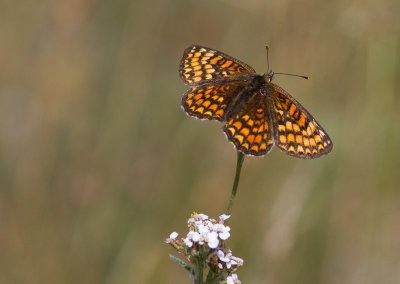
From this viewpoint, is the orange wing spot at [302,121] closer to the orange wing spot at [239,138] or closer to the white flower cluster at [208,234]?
the orange wing spot at [239,138]

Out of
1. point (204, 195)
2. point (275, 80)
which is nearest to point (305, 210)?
point (204, 195)

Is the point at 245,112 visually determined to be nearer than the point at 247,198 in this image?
Yes

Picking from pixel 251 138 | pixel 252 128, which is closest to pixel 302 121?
pixel 252 128

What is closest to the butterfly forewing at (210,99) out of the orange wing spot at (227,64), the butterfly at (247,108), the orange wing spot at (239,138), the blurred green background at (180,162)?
the butterfly at (247,108)

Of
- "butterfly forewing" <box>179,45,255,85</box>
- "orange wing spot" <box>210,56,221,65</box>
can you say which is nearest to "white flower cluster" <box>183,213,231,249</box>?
"butterfly forewing" <box>179,45,255,85</box>

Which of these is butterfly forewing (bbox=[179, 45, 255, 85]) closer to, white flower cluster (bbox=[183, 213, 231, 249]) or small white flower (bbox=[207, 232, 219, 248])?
white flower cluster (bbox=[183, 213, 231, 249])

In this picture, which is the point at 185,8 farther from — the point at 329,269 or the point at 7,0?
the point at 329,269

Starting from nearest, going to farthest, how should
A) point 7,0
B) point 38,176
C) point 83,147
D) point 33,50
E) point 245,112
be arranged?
1. point 245,112
2. point 38,176
3. point 83,147
4. point 33,50
5. point 7,0
